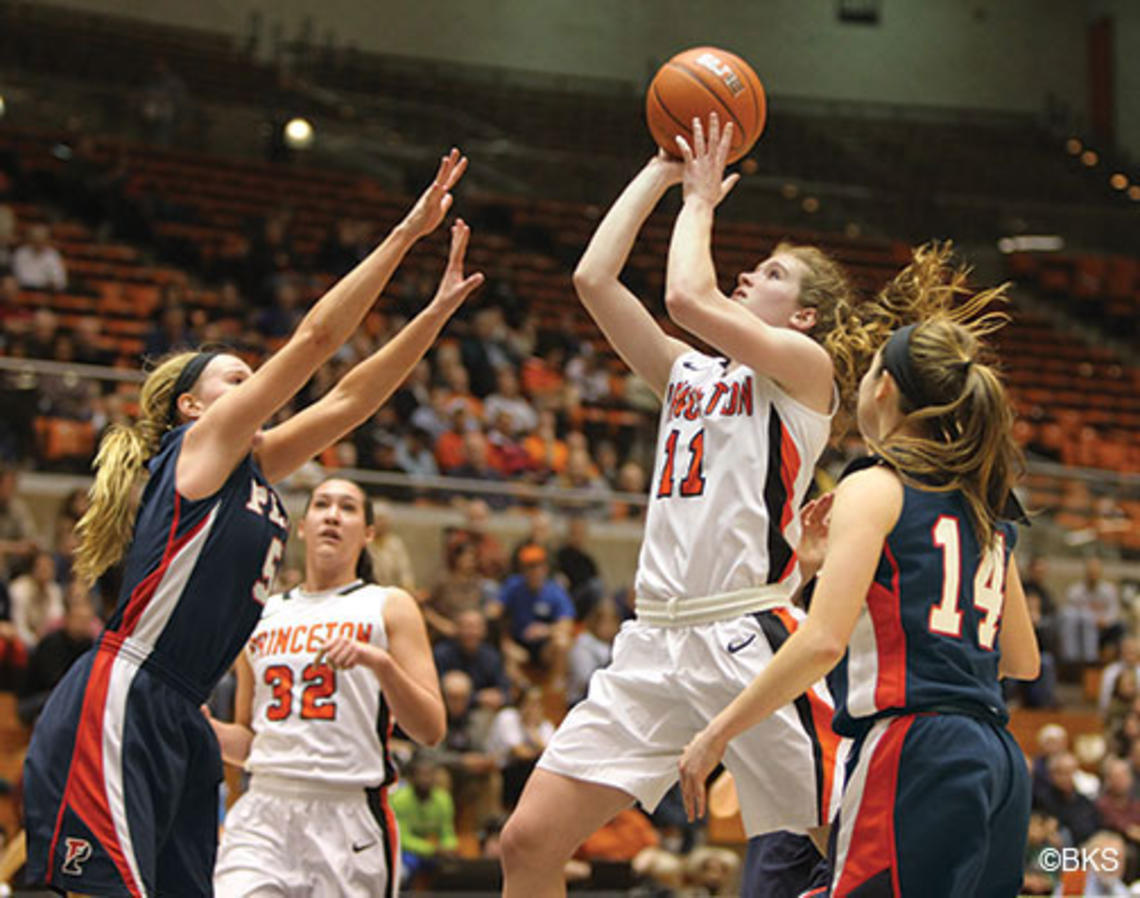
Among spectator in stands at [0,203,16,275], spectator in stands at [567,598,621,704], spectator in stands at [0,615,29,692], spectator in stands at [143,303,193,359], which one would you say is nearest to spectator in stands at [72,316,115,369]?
spectator in stands at [143,303,193,359]

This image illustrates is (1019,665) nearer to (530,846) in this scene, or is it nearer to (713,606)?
(713,606)

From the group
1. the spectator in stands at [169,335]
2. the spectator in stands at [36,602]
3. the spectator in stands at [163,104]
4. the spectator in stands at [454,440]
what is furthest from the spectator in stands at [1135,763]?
the spectator in stands at [163,104]

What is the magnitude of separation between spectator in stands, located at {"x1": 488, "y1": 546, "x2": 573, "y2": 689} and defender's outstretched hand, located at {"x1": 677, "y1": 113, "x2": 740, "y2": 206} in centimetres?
645

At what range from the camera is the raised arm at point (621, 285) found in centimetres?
432

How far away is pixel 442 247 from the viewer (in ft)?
59.2

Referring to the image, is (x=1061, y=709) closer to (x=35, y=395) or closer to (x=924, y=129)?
(x=35, y=395)

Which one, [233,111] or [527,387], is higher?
[233,111]

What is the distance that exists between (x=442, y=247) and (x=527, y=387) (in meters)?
4.07

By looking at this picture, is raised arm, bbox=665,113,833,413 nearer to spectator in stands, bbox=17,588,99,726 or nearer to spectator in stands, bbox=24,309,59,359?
spectator in stands, bbox=17,588,99,726

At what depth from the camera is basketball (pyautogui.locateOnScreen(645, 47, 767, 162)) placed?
174 inches

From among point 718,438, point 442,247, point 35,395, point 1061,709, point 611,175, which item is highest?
point 611,175

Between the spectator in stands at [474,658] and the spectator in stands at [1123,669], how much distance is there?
15.8 ft

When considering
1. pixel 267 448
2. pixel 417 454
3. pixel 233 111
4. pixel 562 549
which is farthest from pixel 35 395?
pixel 233 111

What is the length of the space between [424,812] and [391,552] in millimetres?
1906
